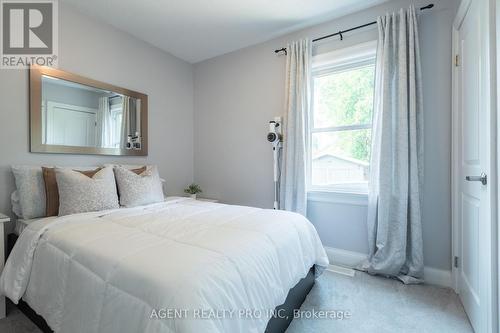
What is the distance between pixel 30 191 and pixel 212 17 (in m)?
2.37

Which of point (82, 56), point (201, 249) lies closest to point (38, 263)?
point (201, 249)

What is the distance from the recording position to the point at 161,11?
7.98 feet

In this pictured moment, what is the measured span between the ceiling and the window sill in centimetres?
190

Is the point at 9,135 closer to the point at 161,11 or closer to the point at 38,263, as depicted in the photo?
the point at 38,263

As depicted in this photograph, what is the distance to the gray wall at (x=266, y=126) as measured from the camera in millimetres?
2090

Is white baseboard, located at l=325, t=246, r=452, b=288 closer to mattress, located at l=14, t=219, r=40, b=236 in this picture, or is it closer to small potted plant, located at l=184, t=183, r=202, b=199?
small potted plant, located at l=184, t=183, r=202, b=199

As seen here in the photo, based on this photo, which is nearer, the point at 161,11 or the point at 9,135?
the point at 9,135

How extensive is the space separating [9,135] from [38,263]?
4.19 ft

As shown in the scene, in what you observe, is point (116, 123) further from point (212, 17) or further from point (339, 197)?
point (339, 197)

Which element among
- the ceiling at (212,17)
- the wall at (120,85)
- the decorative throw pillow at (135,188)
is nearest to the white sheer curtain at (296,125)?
the ceiling at (212,17)

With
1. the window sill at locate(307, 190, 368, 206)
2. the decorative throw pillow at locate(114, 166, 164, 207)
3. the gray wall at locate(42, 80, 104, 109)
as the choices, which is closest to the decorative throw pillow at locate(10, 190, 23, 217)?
the decorative throw pillow at locate(114, 166, 164, 207)

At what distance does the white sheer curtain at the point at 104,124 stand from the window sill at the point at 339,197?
2357 mm

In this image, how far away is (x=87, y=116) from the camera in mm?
2477

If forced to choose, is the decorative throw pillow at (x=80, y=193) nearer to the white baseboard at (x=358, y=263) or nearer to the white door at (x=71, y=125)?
the white door at (x=71, y=125)
